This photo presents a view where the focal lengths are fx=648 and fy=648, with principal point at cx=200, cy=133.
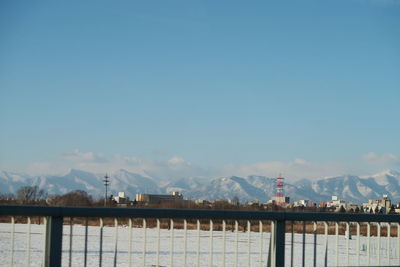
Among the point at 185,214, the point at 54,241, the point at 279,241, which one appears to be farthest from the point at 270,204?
the point at 54,241

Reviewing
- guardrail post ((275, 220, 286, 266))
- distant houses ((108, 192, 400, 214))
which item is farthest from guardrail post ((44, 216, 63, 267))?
distant houses ((108, 192, 400, 214))

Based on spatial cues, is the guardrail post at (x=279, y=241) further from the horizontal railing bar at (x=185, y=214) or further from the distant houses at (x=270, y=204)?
the distant houses at (x=270, y=204)

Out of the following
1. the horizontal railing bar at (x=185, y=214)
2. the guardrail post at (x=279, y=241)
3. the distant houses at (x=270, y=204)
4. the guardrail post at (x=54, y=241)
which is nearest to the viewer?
the horizontal railing bar at (x=185, y=214)

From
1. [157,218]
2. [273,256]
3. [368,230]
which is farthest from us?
[368,230]

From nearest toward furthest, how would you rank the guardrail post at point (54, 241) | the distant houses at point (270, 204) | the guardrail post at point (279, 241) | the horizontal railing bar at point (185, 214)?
the horizontal railing bar at point (185, 214)
the guardrail post at point (54, 241)
the guardrail post at point (279, 241)
the distant houses at point (270, 204)

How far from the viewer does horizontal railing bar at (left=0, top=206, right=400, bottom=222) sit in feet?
18.6

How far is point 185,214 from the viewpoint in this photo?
20.3 feet

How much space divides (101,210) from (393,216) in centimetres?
332

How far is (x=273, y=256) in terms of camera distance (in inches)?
259

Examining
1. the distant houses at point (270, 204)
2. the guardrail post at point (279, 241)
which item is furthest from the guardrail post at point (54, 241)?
the distant houses at point (270, 204)

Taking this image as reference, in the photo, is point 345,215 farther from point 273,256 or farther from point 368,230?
point 273,256

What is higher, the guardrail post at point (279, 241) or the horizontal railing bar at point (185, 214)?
the horizontal railing bar at point (185, 214)

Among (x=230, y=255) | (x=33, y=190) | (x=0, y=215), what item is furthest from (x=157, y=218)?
(x=33, y=190)

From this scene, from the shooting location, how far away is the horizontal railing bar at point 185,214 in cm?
566
